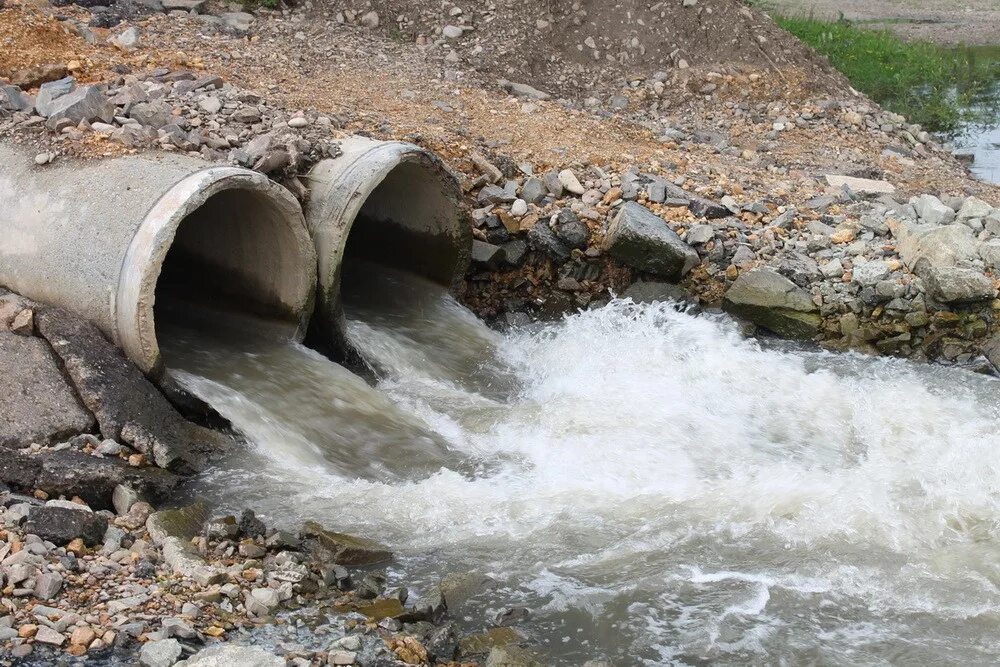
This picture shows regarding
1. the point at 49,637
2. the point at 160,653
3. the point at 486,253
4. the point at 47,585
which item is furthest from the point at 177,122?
the point at 160,653

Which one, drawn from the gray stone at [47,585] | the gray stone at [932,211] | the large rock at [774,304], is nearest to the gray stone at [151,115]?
the gray stone at [47,585]

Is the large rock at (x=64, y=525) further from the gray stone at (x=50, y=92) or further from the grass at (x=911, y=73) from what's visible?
the grass at (x=911, y=73)

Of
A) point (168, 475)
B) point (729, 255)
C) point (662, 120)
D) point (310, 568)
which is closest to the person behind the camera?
point (310, 568)

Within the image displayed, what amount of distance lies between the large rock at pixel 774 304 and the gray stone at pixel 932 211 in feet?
4.70

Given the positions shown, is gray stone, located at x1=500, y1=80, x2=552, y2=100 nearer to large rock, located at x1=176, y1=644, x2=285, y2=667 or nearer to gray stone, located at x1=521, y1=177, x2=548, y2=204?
gray stone, located at x1=521, y1=177, x2=548, y2=204

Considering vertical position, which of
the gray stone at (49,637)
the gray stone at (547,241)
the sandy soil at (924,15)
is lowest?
the gray stone at (49,637)

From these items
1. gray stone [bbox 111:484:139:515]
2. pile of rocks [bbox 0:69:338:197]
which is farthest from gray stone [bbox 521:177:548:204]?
gray stone [bbox 111:484:139:515]

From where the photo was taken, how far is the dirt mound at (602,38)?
11.0 metres

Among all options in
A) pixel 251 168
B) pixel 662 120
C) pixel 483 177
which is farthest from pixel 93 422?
pixel 662 120

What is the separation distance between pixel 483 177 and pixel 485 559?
419 centimetres

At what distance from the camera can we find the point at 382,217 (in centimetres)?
850

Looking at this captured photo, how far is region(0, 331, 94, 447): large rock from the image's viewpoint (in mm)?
5129

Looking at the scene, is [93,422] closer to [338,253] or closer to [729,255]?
[338,253]

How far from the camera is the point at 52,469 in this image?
4.80 meters
